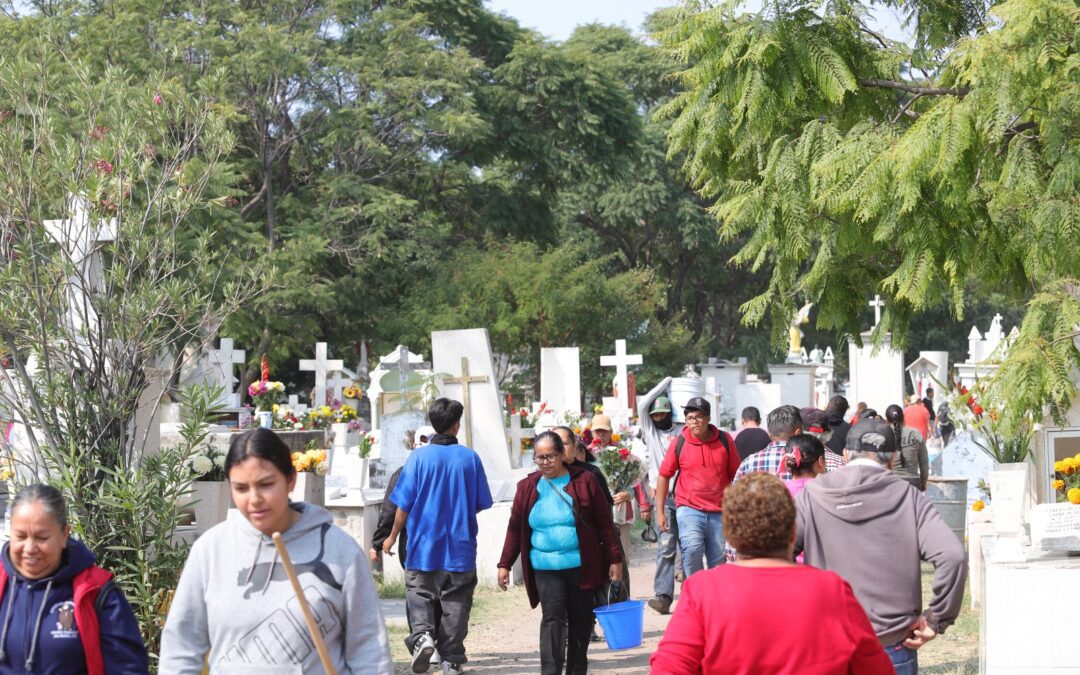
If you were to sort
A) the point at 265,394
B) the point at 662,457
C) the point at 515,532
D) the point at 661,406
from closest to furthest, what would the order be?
1. the point at 515,532
2. the point at 661,406
3. the point at 662,457
4. the point at 265,394

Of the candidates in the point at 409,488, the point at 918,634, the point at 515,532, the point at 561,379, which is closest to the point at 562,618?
the point at 515,532

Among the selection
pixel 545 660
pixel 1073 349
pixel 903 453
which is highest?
pixel 1073 349

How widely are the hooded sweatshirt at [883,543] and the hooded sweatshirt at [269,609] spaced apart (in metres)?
2.06

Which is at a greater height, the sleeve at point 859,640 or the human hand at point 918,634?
the sleeve at point 859,640

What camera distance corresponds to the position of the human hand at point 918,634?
4.91 meters

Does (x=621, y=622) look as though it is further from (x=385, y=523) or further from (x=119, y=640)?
(x=119, y=640)

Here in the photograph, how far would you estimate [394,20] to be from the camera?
30.6 metres

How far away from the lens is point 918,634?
4.94 meters

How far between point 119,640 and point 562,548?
3.86m

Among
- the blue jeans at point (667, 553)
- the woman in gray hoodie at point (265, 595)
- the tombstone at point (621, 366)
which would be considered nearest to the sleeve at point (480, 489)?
the blue jeans at point (667, 553)

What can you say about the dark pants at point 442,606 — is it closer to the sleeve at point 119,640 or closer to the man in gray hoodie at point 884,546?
the man in gray hoodie at point 884,546

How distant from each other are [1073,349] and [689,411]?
3.07 meters

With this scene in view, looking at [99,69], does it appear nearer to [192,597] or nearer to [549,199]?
[549,199]

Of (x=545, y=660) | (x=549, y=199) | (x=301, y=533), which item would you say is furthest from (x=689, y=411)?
(x=549, y=199)
